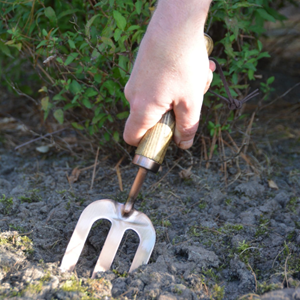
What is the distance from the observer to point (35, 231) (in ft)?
4.89

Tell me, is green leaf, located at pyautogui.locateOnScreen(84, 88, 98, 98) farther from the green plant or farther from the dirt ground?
the green plant

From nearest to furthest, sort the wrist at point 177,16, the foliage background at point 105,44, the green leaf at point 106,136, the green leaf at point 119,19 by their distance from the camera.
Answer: the wrist at point 177,16 < the green leaf at point 119,19 < the foliage background at point 105,44 < the green leaf at point 106,136

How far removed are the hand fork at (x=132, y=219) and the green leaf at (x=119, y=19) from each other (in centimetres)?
38

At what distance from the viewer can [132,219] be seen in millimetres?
1476

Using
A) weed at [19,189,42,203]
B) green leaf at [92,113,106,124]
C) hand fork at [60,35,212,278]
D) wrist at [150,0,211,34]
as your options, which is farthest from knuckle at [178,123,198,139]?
weed at [19,189,42,203]

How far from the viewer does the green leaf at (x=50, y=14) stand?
167 cm

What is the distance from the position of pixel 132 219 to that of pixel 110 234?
4.6 inches

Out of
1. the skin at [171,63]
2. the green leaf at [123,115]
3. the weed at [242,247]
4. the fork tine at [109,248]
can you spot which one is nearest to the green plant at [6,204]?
the fork tine at [109,248]

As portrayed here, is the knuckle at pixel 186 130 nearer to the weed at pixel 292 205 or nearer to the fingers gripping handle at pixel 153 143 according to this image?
the fingers gripping handle at pixel 153 143

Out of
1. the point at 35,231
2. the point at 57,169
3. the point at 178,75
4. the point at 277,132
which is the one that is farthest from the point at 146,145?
the point at 277,132

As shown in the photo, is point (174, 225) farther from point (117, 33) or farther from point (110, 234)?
point (117, 33)

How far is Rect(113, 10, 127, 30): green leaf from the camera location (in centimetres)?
146

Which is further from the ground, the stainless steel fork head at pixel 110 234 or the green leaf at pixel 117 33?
the green leaf at pixel 117 33

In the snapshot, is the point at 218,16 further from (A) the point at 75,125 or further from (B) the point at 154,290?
(B) the point at 154,290
